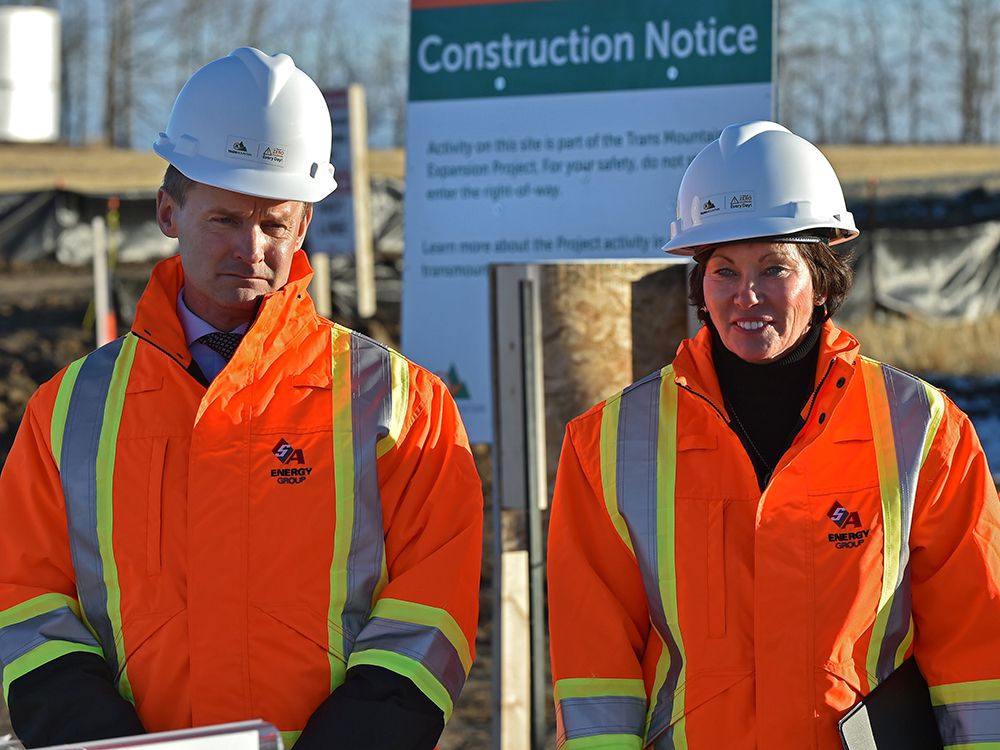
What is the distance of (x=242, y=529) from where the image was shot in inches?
104

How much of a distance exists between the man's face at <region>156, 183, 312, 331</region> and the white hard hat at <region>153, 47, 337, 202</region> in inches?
1.8

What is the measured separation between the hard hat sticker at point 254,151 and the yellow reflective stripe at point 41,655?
Result: 3.40ft

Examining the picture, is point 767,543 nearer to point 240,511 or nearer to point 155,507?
point 240,511

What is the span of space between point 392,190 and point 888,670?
65.2 feet

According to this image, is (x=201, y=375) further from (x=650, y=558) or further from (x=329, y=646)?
(x=650, y=558)

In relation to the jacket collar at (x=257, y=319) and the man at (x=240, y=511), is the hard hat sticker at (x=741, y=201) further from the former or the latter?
the jacket collar at (x=257, y=319)

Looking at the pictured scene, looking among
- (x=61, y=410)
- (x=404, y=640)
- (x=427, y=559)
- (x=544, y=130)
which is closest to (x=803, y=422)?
(x=427, y=559)

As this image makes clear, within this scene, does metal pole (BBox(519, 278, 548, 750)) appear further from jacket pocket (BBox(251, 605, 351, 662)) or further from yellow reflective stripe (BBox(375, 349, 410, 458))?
jacket pocket (BBox(251, 605, 351, 662))

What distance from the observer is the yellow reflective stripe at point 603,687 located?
270 centimetres

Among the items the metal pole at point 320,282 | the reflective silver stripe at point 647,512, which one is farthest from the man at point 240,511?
the metal pole at point 320,282

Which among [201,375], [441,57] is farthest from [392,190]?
[201,375]

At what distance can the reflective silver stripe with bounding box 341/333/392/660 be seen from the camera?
2.70 metres

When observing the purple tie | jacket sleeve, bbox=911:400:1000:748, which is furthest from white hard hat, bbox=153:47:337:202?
jacket sleeve, bbox=911:400:1000:748

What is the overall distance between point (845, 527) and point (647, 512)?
0.39 meters
